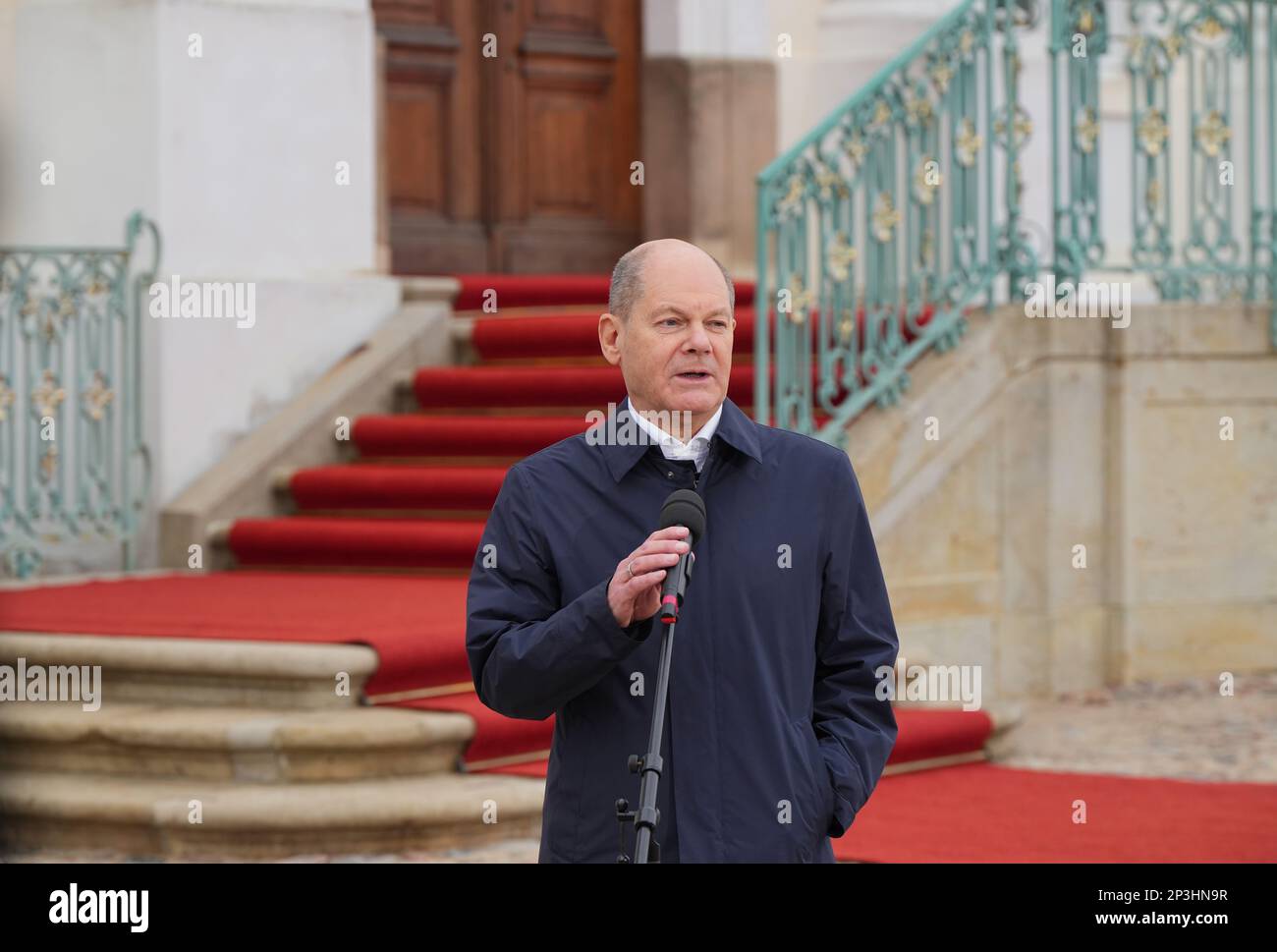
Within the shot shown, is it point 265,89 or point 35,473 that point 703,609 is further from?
point 265,89

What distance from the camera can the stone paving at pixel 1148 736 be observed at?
770cm

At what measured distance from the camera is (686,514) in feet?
9.25

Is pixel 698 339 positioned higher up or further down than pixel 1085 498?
higher up

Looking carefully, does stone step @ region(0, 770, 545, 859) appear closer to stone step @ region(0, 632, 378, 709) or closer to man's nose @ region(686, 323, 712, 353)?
stone step @ region(0, 632, 378, 709)

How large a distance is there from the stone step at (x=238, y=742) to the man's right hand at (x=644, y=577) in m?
3.88

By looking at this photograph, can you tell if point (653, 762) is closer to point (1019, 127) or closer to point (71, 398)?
point (71, 398)

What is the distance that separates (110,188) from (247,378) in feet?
3.25

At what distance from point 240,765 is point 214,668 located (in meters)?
0.44

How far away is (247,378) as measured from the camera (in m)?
9.80

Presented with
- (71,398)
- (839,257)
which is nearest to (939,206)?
(839,257)

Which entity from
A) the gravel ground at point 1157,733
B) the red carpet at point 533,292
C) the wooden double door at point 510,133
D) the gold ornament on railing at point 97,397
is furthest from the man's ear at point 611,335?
the wooden double door at point 510,133

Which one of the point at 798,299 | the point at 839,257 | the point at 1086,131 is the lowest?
the point at 798,299

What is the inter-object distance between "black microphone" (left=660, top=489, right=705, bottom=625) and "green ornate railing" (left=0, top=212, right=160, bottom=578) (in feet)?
21.3
